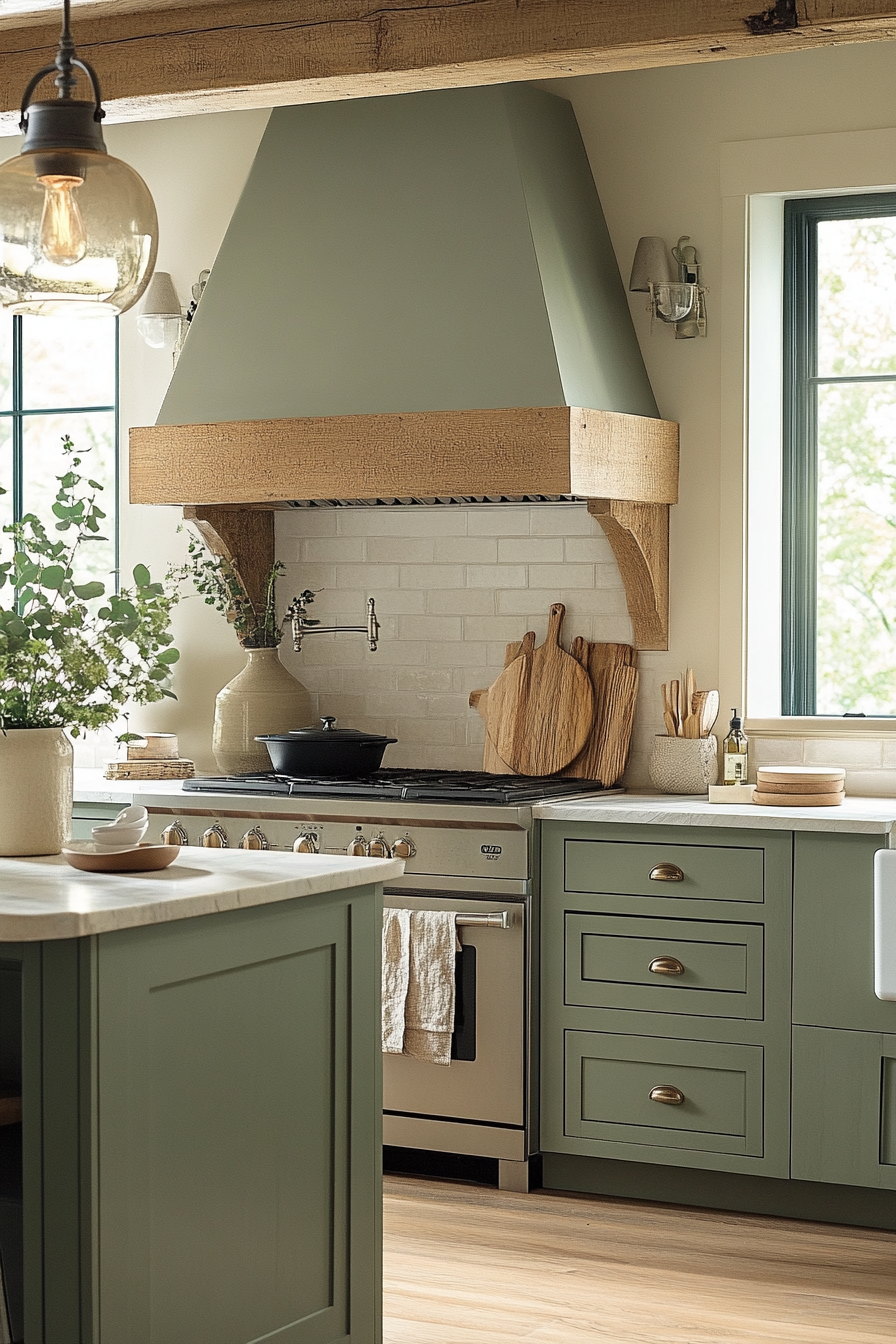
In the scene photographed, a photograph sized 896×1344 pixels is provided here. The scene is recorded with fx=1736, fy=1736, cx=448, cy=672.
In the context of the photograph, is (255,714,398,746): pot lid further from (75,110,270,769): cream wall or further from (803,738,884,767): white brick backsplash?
(803,738,884,767): white brick backsplash

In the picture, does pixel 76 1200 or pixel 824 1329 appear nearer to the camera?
pixel 76 1200

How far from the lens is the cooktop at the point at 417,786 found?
15.2 feet

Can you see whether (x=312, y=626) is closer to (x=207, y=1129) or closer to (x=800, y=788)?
(x=800, y=788)

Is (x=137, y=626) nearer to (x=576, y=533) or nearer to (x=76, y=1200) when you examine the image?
(x=76, y=1200)

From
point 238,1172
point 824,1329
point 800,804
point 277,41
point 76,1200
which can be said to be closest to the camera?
point 76,1200

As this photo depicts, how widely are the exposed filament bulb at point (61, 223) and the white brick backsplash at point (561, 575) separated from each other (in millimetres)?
2963

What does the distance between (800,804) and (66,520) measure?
7.34ft

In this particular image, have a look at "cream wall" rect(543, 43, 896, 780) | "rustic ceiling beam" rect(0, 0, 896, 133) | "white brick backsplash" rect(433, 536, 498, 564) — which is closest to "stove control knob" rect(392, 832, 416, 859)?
"cream wall" rect(543, 43, 896, 780)

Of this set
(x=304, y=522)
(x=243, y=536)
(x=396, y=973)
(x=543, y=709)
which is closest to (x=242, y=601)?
(x=243, y=536)

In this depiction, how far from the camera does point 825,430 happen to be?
204 inches

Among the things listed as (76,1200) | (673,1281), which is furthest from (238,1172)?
(673,1281)

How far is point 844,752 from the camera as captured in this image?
4.94 m

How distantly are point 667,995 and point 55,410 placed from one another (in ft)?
10.3

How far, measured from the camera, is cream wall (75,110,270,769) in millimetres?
5766
